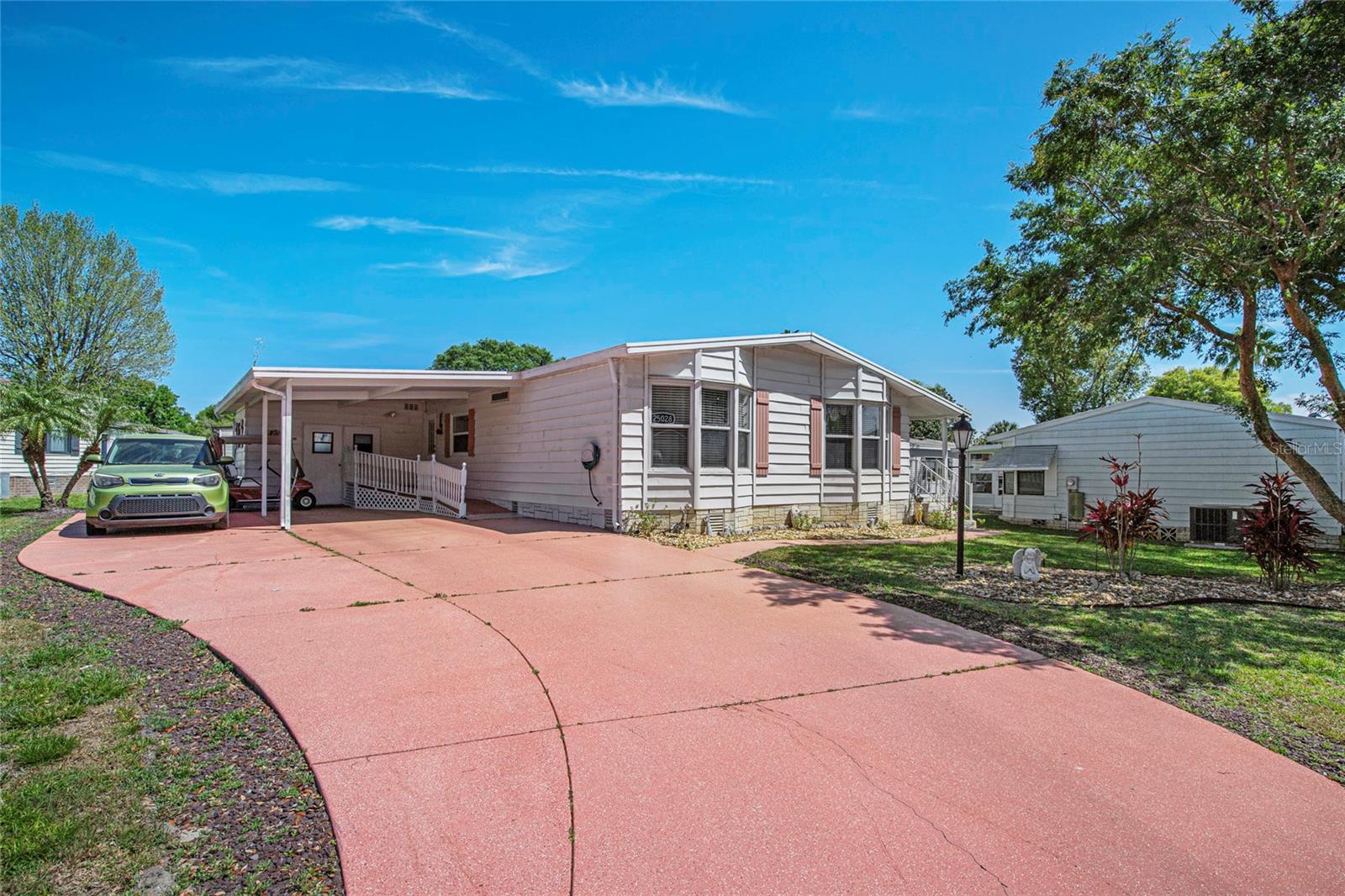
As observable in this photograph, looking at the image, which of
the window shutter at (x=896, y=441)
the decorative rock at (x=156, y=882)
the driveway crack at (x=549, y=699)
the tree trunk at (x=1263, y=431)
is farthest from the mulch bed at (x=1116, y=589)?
the decorative rock at (x=156, y=882)

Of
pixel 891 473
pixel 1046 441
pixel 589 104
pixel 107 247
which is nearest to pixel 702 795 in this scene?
pixel 589 104

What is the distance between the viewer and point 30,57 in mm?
6641

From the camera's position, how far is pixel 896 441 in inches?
580

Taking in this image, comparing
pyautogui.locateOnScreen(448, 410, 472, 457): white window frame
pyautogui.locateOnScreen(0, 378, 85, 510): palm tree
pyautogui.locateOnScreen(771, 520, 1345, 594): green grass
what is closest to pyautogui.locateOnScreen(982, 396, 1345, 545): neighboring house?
pyautogui.locateOnScreen(771, 520, 1345, 594): green grass

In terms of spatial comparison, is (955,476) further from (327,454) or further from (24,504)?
(24,504)

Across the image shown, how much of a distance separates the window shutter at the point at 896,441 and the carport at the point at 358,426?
28.0 feet

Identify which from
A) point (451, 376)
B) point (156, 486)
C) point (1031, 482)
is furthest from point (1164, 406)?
point (156, 486)

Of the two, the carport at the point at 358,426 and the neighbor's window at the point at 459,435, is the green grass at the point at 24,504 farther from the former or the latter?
the neighbor's window at the point at 459,435

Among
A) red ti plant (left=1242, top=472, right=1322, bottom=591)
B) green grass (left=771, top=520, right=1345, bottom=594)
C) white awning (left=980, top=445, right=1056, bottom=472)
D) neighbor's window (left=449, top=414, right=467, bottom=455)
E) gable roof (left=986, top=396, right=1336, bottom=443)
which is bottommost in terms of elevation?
green grass (left=771, top=520, right=1345, bottom=594)

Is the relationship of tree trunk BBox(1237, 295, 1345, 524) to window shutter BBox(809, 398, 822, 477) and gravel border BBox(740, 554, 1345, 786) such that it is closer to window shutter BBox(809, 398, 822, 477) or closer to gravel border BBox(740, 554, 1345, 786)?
gravel border BBox(740, 554, 1345, 786)

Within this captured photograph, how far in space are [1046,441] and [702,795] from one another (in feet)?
71.9

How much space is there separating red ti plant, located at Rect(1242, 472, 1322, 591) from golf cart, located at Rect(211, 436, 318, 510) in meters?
16.8

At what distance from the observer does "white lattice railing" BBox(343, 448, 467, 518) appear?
12812mm

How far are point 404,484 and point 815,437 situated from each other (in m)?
8.99
